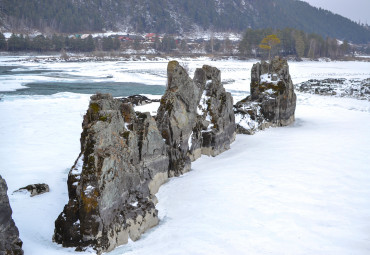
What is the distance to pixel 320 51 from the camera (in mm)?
116000

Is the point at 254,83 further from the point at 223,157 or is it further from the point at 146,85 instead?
the point at 146,85

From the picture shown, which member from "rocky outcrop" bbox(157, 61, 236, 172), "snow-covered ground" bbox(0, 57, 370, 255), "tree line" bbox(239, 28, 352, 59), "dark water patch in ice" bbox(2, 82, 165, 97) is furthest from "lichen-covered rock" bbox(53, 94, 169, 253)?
"tree line" bbox(239, 28, 352, 59)

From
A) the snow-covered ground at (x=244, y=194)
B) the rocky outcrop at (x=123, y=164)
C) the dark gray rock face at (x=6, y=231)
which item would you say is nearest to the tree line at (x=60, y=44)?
the snow-covered ground at (x=244, y=194)

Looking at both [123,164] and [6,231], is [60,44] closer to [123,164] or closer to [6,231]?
[123,164]

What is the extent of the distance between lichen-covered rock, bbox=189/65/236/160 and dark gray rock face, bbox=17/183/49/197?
21.1 ft

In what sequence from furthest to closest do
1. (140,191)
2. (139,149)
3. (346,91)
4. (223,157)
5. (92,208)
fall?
(346,91) < (223,157) < (139,149) < (140,191) < (92,208)

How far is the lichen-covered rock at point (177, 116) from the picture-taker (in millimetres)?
13859

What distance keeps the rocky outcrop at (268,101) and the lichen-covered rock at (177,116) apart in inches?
276

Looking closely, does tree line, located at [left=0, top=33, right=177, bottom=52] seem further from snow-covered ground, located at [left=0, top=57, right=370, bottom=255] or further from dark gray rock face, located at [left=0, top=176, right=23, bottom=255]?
dark gray rock face, located at [left=0, top=176, right=23, bottom=255]

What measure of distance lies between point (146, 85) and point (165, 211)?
37224 millimetres

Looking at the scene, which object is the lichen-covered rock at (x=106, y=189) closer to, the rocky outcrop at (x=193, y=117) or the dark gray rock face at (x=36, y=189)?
the rocky outcrop at (x=193, y=117)

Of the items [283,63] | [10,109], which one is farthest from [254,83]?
[10,109]

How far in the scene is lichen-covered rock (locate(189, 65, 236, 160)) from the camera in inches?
647

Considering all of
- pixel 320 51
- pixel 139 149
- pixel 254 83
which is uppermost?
pixel 320 51
